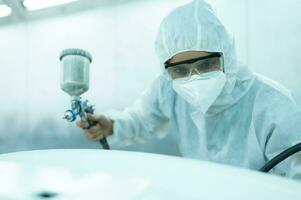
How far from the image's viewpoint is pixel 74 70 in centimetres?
104

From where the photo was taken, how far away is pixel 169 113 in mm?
1233

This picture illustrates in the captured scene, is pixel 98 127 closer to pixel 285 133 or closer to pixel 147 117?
pixel 147 117

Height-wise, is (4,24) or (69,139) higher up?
(4,24)

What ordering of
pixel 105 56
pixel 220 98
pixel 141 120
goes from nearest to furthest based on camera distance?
pixel 220 98 → pixel 141 120 → pixel 105 56

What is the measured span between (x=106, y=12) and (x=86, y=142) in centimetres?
54

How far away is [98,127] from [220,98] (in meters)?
0.38

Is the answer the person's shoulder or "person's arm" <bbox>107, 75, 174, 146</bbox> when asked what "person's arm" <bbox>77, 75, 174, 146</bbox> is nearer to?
"person's arm" <bbox>107, 75, 174, 146</bbox>

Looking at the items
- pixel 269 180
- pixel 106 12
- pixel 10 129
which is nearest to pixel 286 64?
pixel 106 12

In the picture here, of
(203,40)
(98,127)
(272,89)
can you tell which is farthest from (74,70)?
(272,89)

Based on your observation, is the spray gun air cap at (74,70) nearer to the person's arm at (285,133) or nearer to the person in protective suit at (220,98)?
the person in protective suit at (220,98)

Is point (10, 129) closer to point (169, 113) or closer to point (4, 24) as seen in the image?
point (4, 24)

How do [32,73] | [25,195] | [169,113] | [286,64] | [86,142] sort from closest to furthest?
[25,195] < [169,113] < [286,64] < [86,142] < [32,73]

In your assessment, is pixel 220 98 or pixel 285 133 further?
pixel 220 98

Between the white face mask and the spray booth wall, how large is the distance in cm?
42
